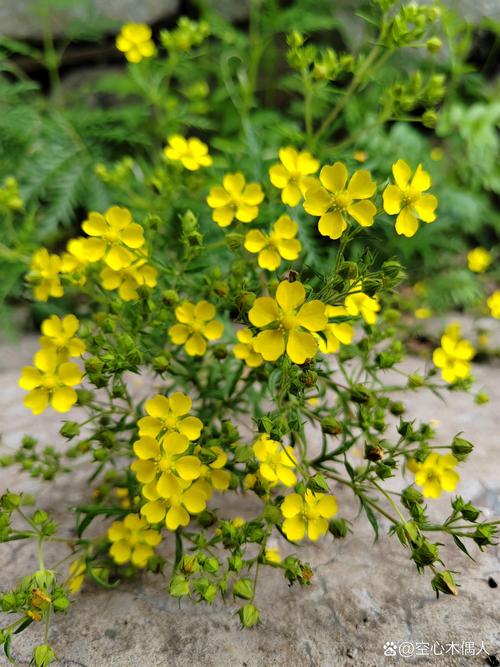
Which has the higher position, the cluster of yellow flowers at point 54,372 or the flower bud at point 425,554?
the flower bud at point 425,554

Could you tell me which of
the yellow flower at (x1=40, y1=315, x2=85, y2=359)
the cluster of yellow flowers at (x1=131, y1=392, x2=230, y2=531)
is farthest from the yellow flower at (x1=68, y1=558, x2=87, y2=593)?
the yellow flower at (x1=40, y1=315, x2=85, y2=359)

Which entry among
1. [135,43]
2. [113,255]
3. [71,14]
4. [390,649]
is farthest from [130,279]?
[71,14]

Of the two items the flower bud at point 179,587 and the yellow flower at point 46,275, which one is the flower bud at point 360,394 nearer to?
the flower bud at point 179,587

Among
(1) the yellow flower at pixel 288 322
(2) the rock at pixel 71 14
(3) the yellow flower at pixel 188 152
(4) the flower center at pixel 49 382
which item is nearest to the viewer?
(1) the yellow flower at pixel 288 322

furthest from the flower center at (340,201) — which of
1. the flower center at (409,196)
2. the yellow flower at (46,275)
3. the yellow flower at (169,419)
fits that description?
the yellow flower at (46,275)

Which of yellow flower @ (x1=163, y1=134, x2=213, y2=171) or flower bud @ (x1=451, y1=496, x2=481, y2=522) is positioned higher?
yellow flower @ (x1=163, y1=134, x2=213, y2=171)

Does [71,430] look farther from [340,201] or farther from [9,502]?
[340,201]

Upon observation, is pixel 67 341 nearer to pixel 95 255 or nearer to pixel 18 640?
pixel 95 255

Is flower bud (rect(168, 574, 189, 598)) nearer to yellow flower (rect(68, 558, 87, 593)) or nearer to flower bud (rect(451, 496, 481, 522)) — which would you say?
yellow flower (rect(68, 558, 87, 593))
